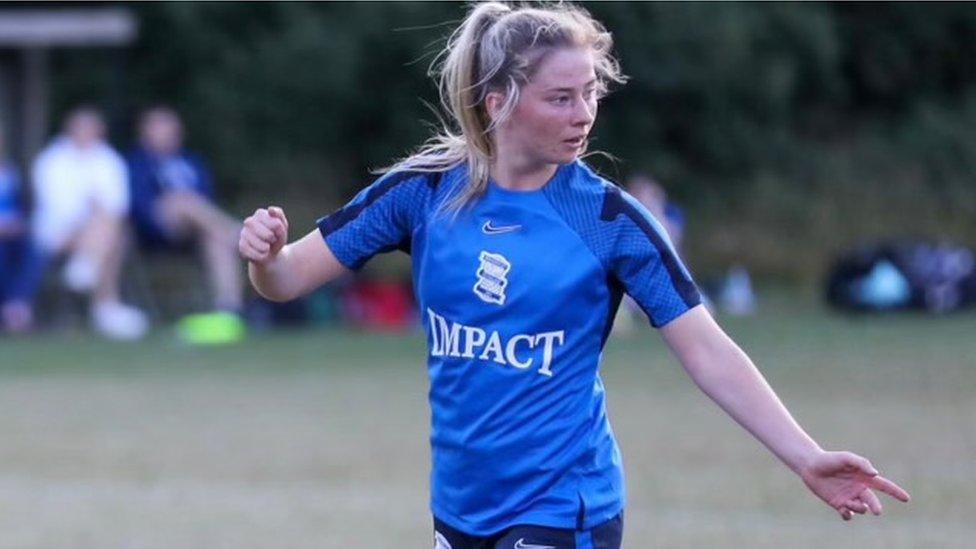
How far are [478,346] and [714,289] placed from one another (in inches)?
666

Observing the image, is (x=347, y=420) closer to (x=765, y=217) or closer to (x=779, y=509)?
(x=779, y=509)

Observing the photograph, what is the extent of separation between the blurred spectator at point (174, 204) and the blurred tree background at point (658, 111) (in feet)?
10.6

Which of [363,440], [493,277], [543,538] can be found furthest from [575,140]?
[363,440]

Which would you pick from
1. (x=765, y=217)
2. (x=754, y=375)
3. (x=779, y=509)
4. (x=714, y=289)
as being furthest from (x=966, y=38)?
(x=754, y=375)

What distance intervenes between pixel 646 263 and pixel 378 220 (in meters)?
0.62

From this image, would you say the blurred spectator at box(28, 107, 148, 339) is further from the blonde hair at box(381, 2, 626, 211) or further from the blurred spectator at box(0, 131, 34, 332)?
the blonde hair at box(381, 2, 626, 211)

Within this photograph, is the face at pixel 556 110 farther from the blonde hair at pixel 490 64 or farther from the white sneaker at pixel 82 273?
the white sneaker at pixel 82 273

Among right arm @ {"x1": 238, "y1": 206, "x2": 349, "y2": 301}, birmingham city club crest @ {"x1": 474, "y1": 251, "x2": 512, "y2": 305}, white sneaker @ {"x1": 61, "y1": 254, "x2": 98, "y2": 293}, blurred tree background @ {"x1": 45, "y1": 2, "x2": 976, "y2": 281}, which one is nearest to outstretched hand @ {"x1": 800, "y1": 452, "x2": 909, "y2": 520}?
birmingham city club crest @ {"x1": 474, "y1": 251, "x2": 512, "y2": 305}

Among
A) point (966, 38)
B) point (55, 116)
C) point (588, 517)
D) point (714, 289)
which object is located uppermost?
point (966, 38)

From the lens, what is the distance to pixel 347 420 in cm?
1220

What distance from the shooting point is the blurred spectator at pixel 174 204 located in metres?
18.1

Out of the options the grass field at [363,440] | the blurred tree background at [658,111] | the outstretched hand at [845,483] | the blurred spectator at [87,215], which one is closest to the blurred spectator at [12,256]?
the blurred spectator at [87,215]

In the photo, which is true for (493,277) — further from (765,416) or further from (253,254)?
(765,416)

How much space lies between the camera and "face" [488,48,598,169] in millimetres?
4223
